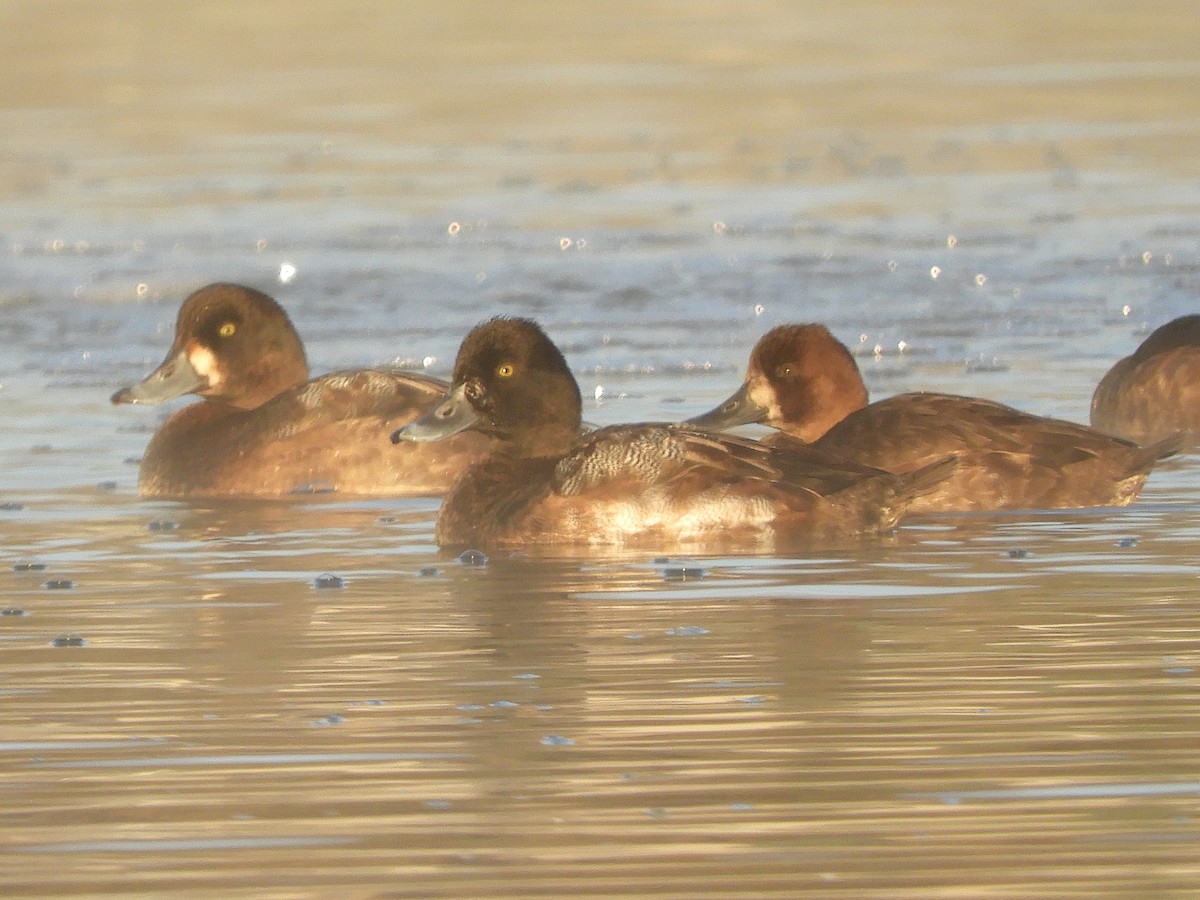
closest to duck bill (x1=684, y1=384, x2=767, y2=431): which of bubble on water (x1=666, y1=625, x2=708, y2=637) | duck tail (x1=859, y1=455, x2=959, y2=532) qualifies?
duck tail (x1=859, y1=455, x2=959, y2=532)

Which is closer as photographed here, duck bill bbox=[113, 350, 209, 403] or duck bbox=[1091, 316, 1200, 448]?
duck bill bbox=[113, 350, 209, 403]

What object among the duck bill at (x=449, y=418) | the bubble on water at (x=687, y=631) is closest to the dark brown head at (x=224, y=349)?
the duck bill at (x=449, y=418)

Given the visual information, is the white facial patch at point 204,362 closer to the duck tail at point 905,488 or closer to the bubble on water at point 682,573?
the duck tail at point 905,488

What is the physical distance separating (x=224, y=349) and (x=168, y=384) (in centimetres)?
30

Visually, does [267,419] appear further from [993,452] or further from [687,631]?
[687,631]

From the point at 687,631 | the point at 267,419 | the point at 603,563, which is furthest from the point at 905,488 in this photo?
the point at 267,419

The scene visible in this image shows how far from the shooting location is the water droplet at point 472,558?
960cm

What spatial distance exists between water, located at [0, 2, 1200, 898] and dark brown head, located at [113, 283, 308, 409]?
42 centimetres

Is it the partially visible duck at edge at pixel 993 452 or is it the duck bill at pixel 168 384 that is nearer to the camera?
the partially visible duck at edge at pixel 993 452

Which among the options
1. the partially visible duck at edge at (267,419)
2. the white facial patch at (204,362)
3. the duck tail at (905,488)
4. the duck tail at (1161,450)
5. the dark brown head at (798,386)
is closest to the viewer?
the duck tail at (905,488)

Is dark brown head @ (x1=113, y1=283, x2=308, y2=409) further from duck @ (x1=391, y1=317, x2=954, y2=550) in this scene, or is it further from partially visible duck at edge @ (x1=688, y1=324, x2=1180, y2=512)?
partially visible duck at edge @ (x1=688, y1=324, x2=1180, y2=512)

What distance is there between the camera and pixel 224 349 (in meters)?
12.7

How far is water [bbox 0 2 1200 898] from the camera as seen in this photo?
5809 mm

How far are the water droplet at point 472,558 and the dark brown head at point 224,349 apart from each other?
3.06 m
